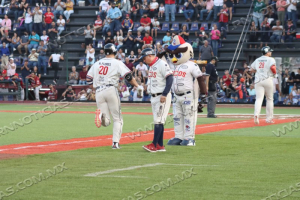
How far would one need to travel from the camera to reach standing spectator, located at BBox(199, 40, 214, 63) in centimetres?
3338

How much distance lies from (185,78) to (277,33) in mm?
22236

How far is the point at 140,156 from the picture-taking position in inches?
472

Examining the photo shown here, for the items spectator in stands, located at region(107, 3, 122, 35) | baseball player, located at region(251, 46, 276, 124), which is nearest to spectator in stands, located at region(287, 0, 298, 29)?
spectator in stands, located at region(107, 3, 122, 35)

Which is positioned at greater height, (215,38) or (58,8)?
(58,8)

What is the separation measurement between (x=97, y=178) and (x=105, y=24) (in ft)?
101

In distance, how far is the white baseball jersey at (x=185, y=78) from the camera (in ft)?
45.4

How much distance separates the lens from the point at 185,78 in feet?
45.4

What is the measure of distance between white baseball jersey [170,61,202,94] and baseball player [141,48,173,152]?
2.86 ft

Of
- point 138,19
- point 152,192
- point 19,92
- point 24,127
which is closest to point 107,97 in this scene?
point 152,192

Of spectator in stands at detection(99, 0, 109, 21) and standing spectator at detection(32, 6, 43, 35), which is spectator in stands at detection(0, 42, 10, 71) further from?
spectator in stands at detection(99, 0, 109, 21)

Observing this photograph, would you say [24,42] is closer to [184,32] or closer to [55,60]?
[55,60]

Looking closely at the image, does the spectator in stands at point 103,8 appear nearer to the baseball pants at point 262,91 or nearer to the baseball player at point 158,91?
the baseball pants at point 262,91

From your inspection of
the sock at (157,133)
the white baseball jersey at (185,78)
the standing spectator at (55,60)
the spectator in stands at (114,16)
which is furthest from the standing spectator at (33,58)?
the sock at (157,133)

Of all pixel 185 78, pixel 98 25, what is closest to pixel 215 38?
pixel 98 25
